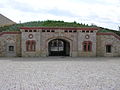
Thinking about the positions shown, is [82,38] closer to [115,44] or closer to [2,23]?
[115,44]

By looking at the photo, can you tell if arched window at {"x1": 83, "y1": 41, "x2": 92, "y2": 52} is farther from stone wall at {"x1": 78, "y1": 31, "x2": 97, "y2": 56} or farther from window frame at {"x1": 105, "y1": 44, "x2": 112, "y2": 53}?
window frame at {"x1": 105, "y1": 44, "x2": 112, "y2": 53}

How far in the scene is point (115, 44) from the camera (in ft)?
79.5

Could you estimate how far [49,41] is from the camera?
23578 millimetres

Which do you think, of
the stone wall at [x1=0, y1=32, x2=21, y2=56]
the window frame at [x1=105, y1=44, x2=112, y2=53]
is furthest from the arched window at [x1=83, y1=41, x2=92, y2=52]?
the stone wall at [x1=0, y1=32, x2=21, y2=56]

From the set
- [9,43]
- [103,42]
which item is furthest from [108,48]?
[9,43]

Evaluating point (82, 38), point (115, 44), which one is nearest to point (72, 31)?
point (82, 38)

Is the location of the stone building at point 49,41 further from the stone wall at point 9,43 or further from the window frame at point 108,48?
the window frame at point 108,48

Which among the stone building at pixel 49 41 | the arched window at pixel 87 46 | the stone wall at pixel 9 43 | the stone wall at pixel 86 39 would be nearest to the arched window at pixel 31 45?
the stone building at pixel 49 41

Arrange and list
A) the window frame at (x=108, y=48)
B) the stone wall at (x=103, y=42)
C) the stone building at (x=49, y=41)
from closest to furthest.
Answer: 1. the stone building at (x=49, y=41)
2. the stone wall at (x=103, y=42)
3. the window frame at (x=108, y=48)

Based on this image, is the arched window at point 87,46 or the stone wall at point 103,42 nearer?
the arched window at point 87,46

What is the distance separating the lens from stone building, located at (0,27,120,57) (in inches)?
910

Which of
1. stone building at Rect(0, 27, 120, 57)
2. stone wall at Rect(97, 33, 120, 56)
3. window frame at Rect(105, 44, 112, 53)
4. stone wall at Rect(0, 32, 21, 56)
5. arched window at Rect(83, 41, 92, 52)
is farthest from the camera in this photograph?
window frame at Rect(105, 44, 112, 53)

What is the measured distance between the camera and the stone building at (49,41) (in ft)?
75.8

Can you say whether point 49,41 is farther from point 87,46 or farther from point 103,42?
point 103,42
